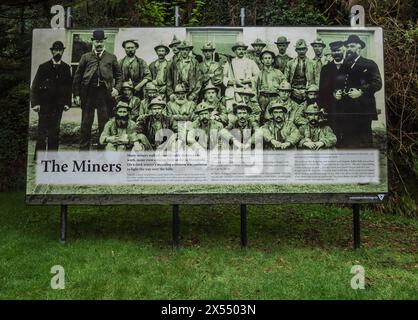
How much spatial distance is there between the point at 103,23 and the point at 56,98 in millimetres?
8767

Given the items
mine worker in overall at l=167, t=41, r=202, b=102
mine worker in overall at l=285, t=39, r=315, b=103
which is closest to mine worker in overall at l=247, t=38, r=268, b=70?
mine worker in overall at l=285, t=39, r=315, b=103

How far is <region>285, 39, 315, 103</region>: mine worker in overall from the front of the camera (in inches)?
318

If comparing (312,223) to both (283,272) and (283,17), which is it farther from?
(283,17)

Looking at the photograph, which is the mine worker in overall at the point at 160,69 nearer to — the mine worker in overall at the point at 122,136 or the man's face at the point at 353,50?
the mine worker in overall at the point at 122,136

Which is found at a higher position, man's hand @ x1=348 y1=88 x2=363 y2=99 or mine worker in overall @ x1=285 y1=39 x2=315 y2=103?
mine worker in overall @ x1=285 y1=39 x2=315 y2=103

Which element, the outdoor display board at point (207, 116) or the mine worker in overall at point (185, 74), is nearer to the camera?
the outdoor display board at point (207, 116)

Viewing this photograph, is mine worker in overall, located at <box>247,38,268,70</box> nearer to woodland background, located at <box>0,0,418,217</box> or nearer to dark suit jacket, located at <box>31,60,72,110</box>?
dark suit jacket, located at <box>31,60,72,110</box>

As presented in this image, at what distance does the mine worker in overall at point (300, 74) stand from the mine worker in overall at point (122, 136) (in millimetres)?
2757

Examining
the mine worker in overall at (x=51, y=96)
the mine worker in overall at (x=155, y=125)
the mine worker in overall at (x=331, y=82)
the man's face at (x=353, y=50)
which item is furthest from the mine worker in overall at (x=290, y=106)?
the mine worker in overall at (x=51, y=96)

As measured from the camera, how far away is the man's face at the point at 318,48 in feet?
26.6

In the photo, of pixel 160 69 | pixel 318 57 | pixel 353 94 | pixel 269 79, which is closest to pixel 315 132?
pixel 353 94

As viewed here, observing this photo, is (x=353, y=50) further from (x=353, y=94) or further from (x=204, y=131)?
(x=204, y=131)

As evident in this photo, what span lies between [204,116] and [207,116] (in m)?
0.05

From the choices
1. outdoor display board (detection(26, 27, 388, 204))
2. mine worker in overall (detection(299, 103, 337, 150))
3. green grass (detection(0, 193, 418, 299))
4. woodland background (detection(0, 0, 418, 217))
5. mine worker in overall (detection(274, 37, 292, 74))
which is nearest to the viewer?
green grass (detection(0, 193, 418, 299))
